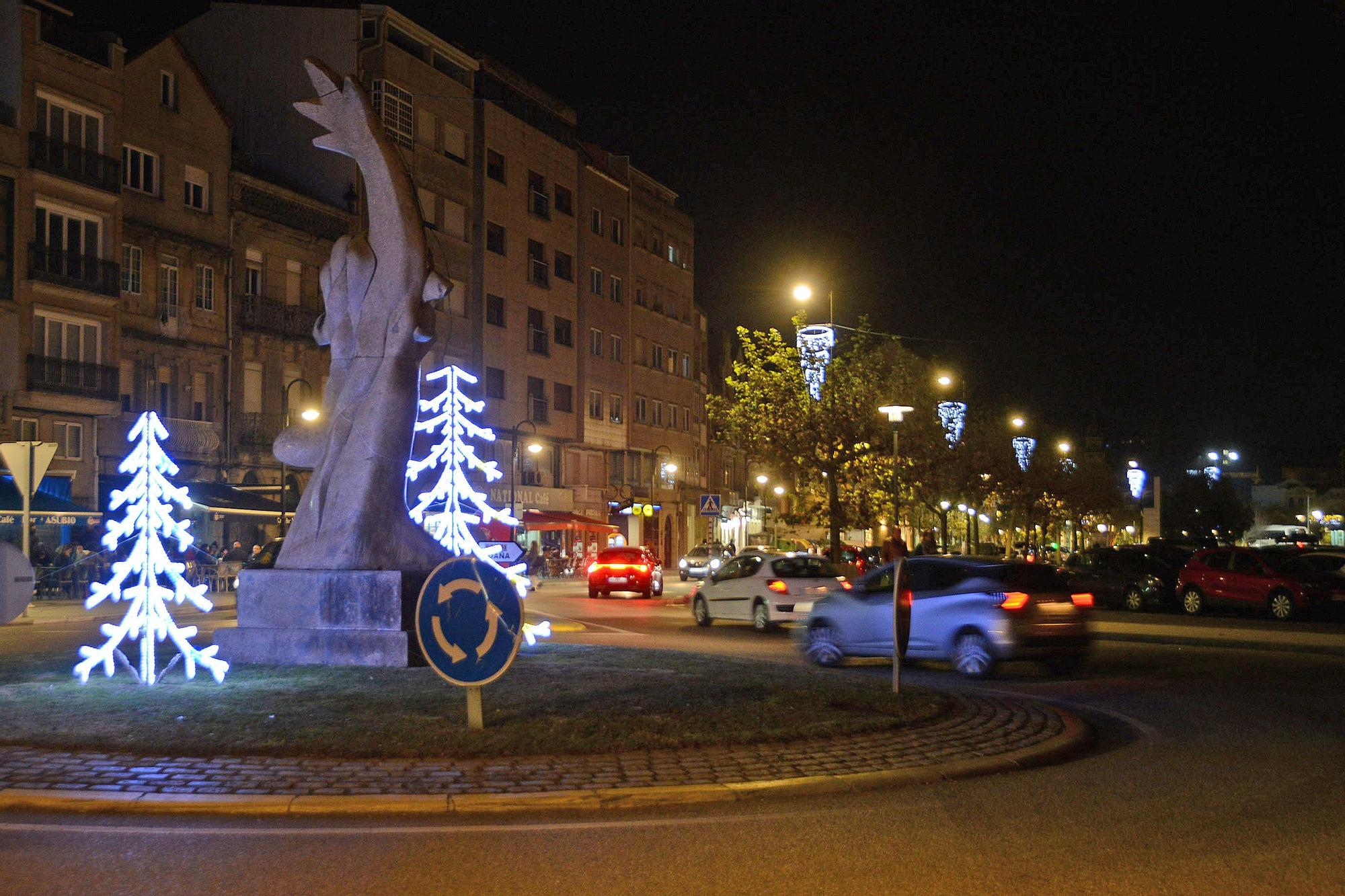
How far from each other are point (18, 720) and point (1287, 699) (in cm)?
1256

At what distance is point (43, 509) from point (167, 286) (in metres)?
11.1

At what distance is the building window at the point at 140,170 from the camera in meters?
41.5

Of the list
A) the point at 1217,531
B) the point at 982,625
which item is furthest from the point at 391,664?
the point at 1217,531

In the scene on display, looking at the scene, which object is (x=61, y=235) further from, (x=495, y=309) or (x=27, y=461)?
(x=495, y=309)

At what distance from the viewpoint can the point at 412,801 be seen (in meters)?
8.23

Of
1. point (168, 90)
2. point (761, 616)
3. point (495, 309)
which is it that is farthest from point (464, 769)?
point (495, 309)

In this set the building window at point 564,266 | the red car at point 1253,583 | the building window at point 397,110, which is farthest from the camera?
the building window at point 564,266

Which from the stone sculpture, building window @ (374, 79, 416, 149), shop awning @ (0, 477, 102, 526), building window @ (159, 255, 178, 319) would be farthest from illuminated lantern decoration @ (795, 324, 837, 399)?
the stone sculpture

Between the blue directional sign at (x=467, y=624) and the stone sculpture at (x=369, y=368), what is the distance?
5.26 meters

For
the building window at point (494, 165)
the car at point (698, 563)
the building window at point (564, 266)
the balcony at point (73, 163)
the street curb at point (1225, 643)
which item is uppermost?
the building window at point (494, 165)

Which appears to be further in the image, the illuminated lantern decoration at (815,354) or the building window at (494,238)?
the building window at (494,238)

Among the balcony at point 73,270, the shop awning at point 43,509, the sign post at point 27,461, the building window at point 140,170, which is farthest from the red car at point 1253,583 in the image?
the building window at point 140,170

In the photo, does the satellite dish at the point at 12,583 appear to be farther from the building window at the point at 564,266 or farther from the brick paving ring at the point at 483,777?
the building window at the point at 564,266

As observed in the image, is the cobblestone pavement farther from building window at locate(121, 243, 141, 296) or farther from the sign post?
building window at locate(121, 243, 141, 296)
